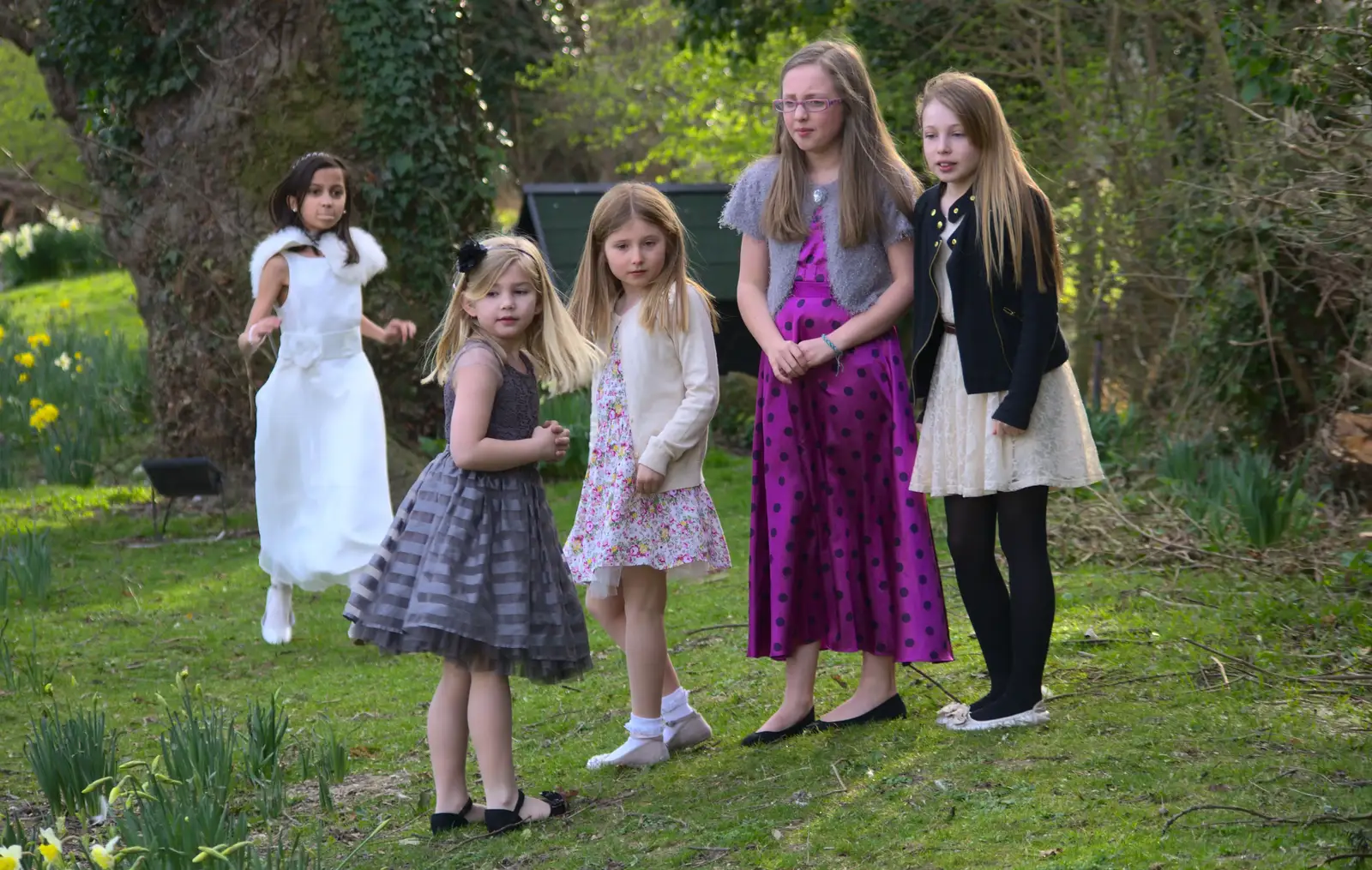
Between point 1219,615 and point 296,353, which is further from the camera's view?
point 296,353

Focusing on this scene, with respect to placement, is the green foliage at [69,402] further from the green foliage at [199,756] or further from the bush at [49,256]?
the bush at [49,256]

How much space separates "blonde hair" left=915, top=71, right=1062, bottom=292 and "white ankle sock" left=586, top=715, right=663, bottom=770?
1468mm

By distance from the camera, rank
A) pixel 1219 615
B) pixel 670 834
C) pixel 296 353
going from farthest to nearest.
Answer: pixel 296 353, pixel 1219 615, pixel 670 834

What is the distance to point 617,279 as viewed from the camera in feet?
13.4

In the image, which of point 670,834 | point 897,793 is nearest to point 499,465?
point 670,834

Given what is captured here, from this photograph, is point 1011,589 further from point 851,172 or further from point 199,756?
point 199,756

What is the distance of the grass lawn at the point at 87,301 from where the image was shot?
17078 millimetres

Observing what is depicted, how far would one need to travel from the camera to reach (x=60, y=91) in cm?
1013

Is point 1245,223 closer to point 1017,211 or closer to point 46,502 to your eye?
point 1017,211

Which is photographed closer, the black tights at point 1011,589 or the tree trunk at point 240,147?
the black tights at point 1011,589

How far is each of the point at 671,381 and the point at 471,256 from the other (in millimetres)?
632

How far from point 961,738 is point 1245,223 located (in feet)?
11.5

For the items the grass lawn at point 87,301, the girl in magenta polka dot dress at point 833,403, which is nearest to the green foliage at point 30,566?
the girl in magenta polka dot dress at point 833,403

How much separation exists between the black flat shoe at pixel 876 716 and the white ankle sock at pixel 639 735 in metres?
0.45
